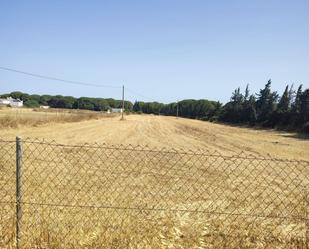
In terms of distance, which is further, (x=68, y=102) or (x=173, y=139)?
(x=68, y=102)

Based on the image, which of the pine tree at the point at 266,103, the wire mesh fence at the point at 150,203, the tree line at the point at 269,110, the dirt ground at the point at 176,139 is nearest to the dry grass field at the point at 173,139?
the dirt ground at the point at 176,139

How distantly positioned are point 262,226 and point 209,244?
146 cm

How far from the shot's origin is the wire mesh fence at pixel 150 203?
5.50 meters

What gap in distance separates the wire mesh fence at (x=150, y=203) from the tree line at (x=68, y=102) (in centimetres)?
14282

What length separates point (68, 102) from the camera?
162 m

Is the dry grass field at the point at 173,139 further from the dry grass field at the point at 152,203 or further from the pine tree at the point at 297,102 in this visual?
the pine tree at the point at 297,102

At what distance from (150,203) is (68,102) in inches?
6239

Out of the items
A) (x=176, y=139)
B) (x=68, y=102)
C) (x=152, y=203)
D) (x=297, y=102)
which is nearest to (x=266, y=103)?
(x=297, y=102)

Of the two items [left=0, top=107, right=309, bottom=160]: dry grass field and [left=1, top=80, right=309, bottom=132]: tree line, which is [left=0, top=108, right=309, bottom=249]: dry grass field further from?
[left=1, top=80, right=309, bottom=132]: tree line

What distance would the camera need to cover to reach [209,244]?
562 cm

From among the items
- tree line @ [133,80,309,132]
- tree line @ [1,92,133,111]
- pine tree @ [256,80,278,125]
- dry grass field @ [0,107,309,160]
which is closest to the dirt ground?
dry grass field @ [0,107,309,160]

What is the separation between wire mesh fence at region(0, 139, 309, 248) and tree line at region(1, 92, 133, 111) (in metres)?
143

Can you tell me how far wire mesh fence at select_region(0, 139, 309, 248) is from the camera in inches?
217

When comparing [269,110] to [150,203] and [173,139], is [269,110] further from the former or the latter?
[150,203]
